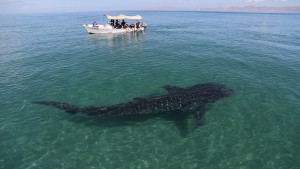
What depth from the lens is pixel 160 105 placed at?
21.8 metres

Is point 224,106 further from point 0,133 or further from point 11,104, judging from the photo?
point 11,104

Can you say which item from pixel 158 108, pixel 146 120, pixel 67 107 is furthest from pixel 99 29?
pixel 146 120

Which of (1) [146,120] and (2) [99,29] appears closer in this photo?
(1) [146,120]

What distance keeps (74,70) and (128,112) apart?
63.3 feet

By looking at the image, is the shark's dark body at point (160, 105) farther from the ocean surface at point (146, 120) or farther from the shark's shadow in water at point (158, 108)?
the ocean surface at point (146, 120)

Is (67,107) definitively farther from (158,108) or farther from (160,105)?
(160,105)

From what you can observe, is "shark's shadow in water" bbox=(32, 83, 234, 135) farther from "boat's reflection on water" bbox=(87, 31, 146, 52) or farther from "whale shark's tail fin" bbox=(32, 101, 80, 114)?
"boat's reflection on water" bbox=(87, 31, 146, 52)

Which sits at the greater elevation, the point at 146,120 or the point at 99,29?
the point at 99,29

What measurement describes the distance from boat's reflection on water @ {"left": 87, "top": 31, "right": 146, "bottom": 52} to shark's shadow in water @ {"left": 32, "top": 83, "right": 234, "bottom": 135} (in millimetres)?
29402

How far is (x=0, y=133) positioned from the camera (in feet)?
65.8

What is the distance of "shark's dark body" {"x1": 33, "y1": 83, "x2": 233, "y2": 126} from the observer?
837 inches

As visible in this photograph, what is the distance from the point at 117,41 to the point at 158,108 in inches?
1656

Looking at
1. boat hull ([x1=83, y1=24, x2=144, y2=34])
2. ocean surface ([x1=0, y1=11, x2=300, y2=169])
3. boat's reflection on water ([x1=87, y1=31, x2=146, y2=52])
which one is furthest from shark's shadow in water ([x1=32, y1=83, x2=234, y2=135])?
boat hull ([x1=83, y1=24, x2=144, y2=34])

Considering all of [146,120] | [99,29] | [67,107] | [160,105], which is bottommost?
[146,120]
